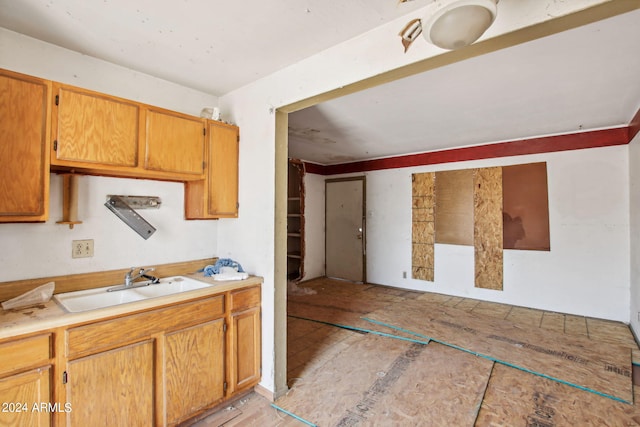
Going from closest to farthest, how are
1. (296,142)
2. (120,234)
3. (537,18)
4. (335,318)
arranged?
1. (537,18)
2. (120,234)
3. (335,318)
4. (296,142)

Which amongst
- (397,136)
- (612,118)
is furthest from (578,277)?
(397,136)

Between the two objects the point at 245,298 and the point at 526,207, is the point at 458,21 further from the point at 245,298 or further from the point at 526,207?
the point at 526,207

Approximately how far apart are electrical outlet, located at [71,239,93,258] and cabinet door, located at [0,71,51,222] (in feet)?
1.38

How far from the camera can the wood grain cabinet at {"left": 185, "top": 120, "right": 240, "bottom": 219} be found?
2354 millimetres

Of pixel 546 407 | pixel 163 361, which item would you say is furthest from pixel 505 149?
pixel 163 361

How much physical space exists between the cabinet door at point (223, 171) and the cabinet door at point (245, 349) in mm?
827

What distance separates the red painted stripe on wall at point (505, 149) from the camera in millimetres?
3707

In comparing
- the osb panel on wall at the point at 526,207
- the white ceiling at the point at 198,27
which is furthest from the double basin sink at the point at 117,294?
the osb panel on wall at the point at 526,207

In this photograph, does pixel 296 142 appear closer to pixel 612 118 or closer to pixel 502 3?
pixel 502 3

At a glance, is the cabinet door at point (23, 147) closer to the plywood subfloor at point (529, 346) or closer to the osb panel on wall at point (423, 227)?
the plywood subfloor at point (529, 346)

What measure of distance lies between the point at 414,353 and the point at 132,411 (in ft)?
7.63

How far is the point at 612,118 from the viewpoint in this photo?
133 inches

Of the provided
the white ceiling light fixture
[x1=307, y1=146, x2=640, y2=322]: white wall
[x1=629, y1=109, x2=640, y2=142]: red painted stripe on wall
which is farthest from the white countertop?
[x1=629, y1=109, x2=640, y2=142]: red painted stripe on wall

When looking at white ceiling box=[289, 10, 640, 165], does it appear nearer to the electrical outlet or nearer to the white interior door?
the white interior door
